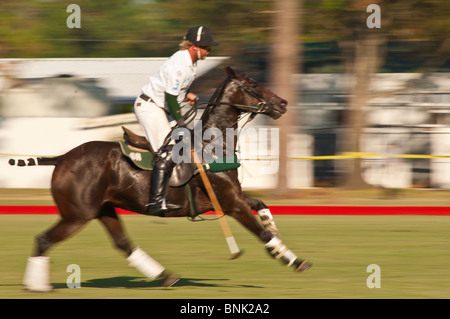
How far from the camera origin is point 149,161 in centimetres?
688

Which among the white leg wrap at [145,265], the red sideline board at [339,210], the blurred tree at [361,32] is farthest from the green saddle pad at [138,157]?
the blurred tree at [361,32]

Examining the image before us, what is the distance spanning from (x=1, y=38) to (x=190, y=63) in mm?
15315

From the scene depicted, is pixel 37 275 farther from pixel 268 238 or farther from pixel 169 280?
pixel 268 238

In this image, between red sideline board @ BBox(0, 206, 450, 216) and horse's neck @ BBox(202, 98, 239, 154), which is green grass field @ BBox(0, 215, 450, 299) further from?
horse's neck @ BBox(202, 98, 239, 154)

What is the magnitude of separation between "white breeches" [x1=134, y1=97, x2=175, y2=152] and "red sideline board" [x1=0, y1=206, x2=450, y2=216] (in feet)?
23.2

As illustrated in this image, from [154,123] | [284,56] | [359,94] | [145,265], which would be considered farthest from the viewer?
[359,94]

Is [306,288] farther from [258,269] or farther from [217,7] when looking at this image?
[217,7]

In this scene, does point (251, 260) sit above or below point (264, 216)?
below

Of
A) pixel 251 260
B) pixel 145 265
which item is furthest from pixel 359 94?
pixel 145 265

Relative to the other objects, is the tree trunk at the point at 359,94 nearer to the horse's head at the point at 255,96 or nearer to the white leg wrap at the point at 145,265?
the horse's head at the point at 255,96

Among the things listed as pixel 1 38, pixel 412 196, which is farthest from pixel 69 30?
pixel 412 196

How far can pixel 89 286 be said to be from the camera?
276 inches

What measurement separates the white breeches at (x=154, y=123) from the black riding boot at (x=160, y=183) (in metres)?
0.21

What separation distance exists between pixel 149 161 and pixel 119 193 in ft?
1.33
